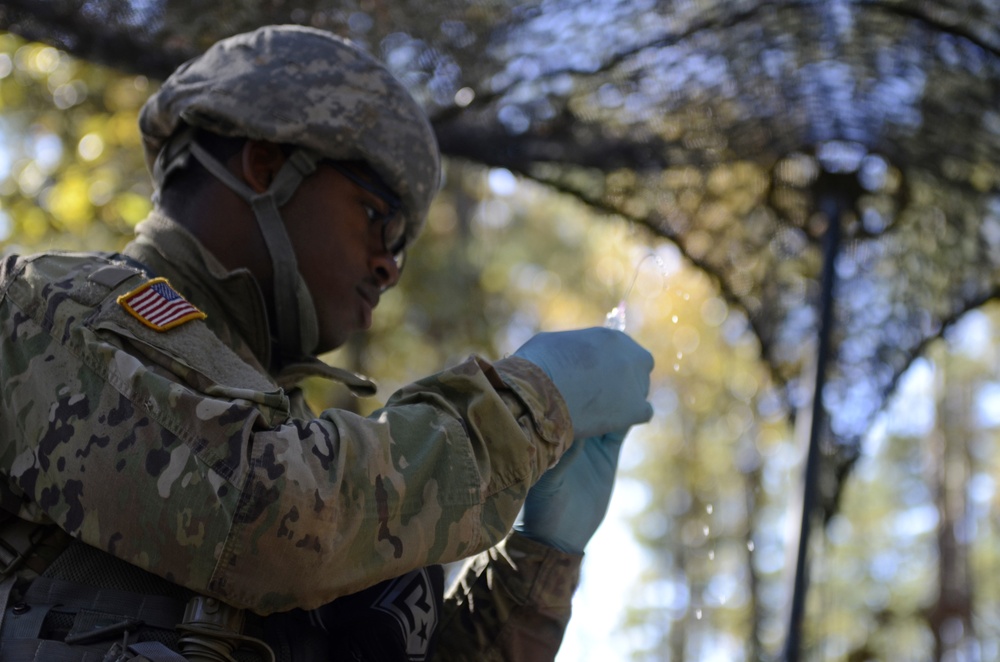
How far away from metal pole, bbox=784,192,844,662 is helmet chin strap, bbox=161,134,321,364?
2650mm

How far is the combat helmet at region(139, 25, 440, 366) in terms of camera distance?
256 cm

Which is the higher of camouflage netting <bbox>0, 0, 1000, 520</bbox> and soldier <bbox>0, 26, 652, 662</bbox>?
soldier <bbox>0, 26, 652, 662</bbox>

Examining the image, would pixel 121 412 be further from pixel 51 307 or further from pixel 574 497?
pixel 574 497

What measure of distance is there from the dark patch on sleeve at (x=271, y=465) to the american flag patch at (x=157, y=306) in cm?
32

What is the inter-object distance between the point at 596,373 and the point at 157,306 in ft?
2.69

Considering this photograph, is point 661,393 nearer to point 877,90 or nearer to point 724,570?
point 724,570

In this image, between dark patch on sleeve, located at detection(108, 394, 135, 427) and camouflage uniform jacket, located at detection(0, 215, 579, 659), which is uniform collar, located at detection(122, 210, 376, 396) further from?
dark patch on sleeve, located at detection(108, 394, 135, 427)

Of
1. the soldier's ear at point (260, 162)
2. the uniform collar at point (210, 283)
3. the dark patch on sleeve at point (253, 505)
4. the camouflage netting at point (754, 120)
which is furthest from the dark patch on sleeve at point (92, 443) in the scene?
the camouflage netting at point (754, 120)

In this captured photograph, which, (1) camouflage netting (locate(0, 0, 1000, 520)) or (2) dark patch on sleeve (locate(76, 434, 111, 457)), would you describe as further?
(1) camouflage netting (locate(0, 0, 1000, 520))

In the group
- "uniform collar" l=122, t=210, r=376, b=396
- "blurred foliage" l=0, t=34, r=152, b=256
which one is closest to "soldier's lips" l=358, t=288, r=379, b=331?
"uniform collar" l=122, t=210, r=376, b=396

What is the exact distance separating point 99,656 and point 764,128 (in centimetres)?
354

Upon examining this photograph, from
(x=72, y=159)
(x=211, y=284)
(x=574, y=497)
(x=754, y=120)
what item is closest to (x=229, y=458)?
(x=211, y=284)

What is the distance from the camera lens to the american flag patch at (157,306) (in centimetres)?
194

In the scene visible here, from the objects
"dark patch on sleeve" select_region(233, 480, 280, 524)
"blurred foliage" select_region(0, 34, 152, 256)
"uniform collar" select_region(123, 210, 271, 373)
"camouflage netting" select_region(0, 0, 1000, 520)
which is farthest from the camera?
"blurred foliage" select_region(0, 34, 152, 256)
